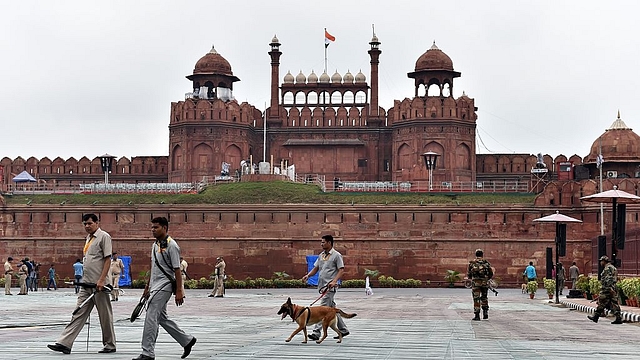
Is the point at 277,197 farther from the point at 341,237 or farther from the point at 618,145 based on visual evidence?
the point at 618,145

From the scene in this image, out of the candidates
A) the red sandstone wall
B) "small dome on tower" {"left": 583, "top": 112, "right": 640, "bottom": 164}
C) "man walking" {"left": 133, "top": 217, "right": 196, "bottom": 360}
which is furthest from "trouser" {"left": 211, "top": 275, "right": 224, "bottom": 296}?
"small dome on tower" {"left": 583, "top": 112, "right": 640, "bottom": 164}

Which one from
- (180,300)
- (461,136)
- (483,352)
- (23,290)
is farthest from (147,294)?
(461,136)

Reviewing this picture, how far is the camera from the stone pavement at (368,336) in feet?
41.0

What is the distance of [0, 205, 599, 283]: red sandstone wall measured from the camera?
4962 cm

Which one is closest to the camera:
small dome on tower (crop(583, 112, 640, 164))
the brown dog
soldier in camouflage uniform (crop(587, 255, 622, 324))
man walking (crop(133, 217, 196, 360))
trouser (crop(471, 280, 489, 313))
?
man walking (crop(133, 217, 196, 360))

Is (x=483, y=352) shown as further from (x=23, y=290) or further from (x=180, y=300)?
(x=23, y=290)

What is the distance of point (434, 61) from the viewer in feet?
215

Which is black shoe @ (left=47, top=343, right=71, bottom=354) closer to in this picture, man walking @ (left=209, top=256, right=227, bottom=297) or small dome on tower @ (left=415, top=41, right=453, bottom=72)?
man walking @ (left=209, top=256, right=227, bottom=297)

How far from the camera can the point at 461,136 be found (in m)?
63.3

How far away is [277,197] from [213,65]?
17219 mm

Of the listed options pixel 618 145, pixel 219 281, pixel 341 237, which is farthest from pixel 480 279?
pixel 618 145

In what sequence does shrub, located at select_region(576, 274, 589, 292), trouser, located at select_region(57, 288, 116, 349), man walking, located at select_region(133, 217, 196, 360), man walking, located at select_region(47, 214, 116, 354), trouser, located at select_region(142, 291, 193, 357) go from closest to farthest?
trouser, located at select_region(142, 291, 193, 357) → man walking, located at select_region(133, 217, 196, 360) → trouser, located at select_region(57, 288, 116, 349) → man walking, located at select_region(47, 214, 116, 354) → shrub, located at select_region(576, 274, 589, 292)

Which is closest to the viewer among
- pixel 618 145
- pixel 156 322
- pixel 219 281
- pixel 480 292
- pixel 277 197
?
pixel 156 322

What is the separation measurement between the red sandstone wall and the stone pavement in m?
25.5
